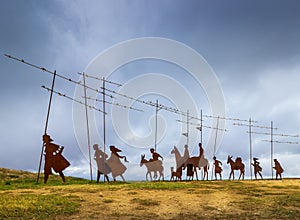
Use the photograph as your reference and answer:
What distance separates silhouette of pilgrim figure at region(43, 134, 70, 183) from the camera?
2188cm

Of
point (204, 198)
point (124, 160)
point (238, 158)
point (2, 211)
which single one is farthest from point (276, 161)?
point (2, 211)

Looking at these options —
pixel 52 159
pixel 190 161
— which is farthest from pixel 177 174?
pixel 52 159

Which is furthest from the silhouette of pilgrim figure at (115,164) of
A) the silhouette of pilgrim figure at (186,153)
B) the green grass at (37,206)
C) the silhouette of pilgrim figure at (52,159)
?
the green grass at (37,206)

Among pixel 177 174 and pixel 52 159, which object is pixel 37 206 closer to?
pixel 52 159

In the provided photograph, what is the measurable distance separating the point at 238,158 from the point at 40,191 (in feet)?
62.7

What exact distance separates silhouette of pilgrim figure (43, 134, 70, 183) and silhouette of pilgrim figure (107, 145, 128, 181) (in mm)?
2949

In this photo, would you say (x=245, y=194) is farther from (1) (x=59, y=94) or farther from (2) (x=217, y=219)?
(1) (x=59, y=94)

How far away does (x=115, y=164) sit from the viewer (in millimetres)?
23453

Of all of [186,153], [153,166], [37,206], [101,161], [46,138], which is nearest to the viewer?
[37,206]

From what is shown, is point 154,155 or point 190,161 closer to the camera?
point 154,155

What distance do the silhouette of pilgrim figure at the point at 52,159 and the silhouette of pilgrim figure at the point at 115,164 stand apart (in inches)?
116

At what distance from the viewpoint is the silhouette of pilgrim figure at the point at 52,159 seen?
21875 mm

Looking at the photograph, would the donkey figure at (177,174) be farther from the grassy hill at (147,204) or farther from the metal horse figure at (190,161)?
the grassy hill at (147,204)

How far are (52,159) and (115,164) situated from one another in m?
3.97
